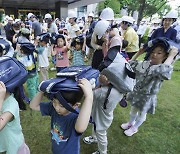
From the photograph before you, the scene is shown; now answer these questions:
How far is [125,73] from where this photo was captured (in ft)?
5.80

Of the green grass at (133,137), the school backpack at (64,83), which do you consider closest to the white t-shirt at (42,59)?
the green grass at (133,137)

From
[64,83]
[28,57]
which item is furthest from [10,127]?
[28,57]

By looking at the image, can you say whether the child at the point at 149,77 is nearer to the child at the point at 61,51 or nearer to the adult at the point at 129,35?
the child at the point at 61,51

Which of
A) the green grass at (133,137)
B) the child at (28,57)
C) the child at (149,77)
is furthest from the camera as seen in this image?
the child at (28,57)

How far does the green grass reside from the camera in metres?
2.52

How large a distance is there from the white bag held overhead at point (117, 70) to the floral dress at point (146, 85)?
0.54 m

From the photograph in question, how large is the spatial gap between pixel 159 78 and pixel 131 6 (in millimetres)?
27091

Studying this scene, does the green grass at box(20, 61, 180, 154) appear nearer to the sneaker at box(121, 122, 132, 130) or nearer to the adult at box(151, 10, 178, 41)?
the sneaker at box(121, 122, 132, 130)

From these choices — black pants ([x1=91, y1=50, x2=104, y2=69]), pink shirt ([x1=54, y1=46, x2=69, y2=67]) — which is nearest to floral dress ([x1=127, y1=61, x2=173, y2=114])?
black pants ([x1=91, y1=50, x2=104, y2=69])

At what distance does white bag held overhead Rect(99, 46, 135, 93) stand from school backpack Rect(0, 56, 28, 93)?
2.65ft

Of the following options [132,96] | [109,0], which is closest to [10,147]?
[132,96]

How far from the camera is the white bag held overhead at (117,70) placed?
1.74 metres

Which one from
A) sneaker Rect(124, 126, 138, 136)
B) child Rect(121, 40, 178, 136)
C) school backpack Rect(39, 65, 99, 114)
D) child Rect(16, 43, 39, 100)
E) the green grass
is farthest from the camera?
child Rect(16, 43, 39, 100)

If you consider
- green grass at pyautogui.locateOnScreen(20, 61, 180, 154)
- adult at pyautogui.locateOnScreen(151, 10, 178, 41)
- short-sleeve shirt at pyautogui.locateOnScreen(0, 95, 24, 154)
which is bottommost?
green grass at pyautogui.locateOnScreen(20, 61, 180, 154)
